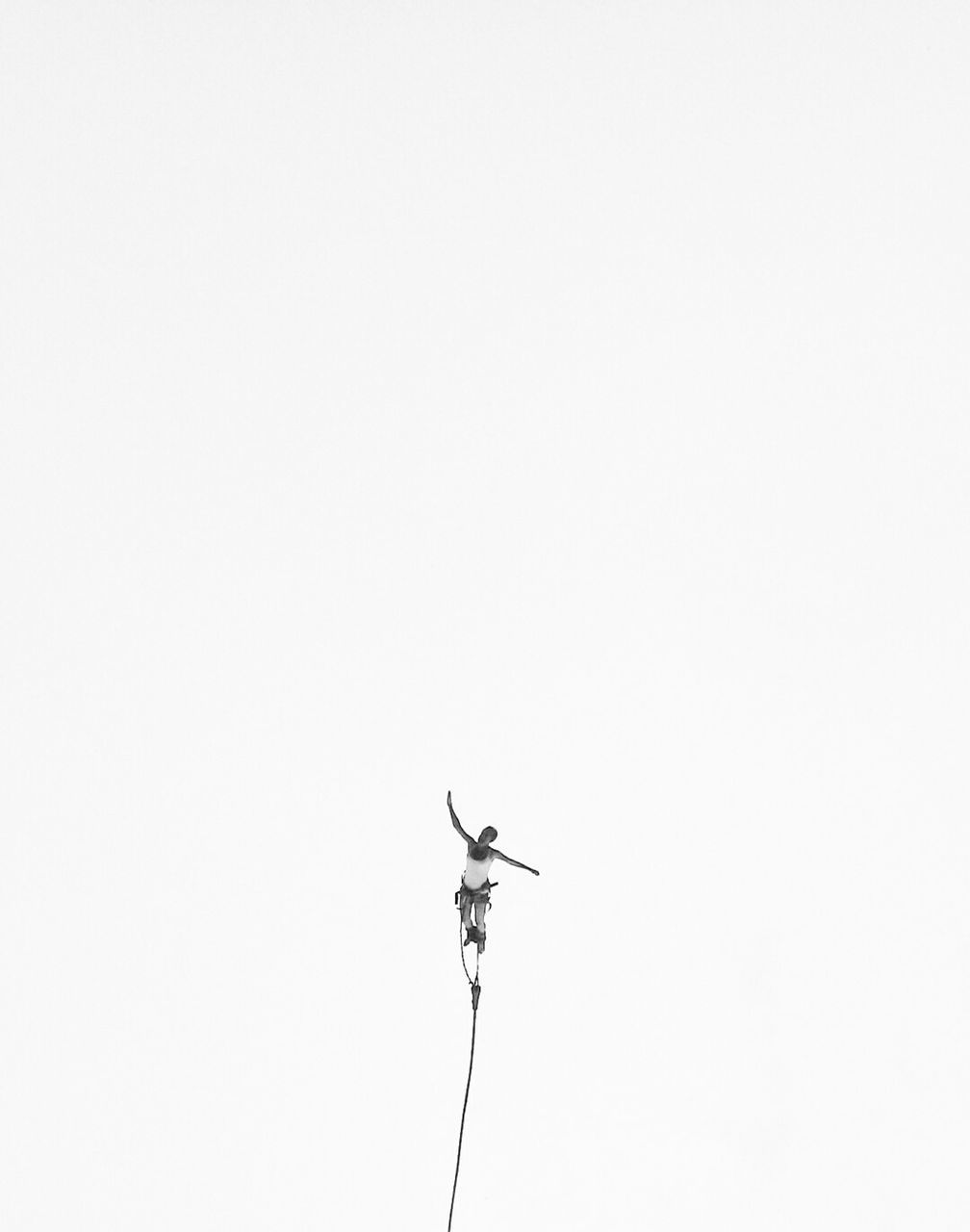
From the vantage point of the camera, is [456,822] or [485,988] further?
[485,988]

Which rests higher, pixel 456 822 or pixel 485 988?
pixel 485 988

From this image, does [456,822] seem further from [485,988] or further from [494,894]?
[494,894]

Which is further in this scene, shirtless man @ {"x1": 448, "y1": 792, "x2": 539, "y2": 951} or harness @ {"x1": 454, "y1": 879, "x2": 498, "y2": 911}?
harness @ {"x1": 454, "y1": 879, "x2": 498, "y2": 911}

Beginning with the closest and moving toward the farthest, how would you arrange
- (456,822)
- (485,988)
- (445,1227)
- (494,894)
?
(456,822), (445,1227), (485,988), (494,894)

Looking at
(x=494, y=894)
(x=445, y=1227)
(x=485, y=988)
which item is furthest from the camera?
(x=494, y=894)

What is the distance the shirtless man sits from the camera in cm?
472

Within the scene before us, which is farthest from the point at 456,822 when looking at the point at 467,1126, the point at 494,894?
the point at 494,894

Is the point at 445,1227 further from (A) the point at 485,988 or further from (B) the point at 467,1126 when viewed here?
(A) the point at 485,988

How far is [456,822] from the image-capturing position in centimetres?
494

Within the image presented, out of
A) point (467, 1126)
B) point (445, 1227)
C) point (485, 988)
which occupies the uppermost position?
point (485, 988)

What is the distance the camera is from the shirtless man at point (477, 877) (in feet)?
15.5

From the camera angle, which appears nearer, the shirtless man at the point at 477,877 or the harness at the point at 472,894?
the shirtless man at the point at 477,877

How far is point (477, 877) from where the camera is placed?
484 cm

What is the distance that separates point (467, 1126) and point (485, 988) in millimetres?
1095
